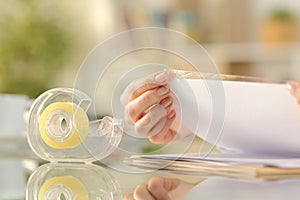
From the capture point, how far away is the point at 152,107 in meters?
0.85

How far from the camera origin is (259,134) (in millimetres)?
913

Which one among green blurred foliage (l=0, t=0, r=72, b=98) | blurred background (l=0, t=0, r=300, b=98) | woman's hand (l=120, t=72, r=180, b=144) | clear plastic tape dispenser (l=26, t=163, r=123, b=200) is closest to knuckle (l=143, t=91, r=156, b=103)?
woman's hand (l=120, t=72, r=180, b=144)

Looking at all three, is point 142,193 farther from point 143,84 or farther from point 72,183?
point 143,84

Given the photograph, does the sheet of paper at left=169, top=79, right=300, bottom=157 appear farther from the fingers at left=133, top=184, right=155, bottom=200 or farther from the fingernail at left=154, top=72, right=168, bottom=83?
the fingers at left=133, top=184, right=155, bottom=200

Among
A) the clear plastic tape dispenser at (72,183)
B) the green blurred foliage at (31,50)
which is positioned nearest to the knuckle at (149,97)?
the clear plastic tape dispenser at (72,183)

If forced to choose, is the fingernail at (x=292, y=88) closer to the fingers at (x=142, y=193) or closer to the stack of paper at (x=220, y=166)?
the stack of paper at (x=220, y=166)

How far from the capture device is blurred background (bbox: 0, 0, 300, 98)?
11.3ft

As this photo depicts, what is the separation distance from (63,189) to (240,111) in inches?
12.0

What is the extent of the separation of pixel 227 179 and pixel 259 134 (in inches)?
6.7

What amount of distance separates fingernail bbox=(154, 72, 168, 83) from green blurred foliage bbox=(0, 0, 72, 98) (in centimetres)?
216

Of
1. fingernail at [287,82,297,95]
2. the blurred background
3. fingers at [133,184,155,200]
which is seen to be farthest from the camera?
the blurred background

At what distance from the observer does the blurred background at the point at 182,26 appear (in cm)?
344

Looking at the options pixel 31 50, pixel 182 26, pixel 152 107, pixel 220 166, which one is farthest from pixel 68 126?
pixel 182 26

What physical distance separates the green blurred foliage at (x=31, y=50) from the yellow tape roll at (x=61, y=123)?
210cm
